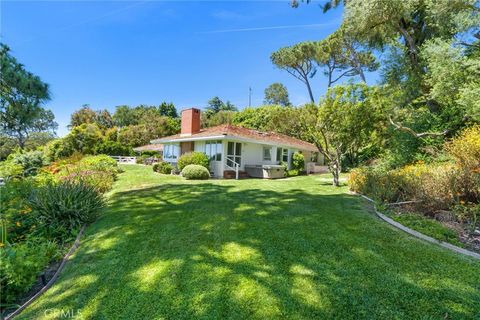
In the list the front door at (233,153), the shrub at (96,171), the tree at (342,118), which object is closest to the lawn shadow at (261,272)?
the tree at (342,118)

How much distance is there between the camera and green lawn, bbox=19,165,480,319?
10.1 ft

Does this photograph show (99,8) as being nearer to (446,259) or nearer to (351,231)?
(351,231)

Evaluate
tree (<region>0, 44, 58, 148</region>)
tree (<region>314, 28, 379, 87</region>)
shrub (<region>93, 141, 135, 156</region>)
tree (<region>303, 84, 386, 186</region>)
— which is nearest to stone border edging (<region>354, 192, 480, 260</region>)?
tree (<region>303, 84, 386, 186</region>)

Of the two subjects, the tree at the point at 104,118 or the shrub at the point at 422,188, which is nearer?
the shrub at the point at 422,188

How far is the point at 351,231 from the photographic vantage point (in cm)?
521

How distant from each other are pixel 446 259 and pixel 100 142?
37705mm

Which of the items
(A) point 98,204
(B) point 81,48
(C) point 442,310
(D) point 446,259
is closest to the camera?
(C) point 442,310

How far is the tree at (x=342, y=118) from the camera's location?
11.8m

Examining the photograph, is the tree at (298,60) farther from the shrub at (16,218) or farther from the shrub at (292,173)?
the shrub at (16,218)

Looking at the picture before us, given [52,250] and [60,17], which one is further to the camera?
[60,17]

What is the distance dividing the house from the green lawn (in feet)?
36.2

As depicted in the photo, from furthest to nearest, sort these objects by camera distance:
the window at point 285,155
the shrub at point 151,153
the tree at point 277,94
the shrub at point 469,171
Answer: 1. the tree at point 277,94
2. the shrub at point 151,153
3. the window at point 285,155
4. the shrub at point 469,171

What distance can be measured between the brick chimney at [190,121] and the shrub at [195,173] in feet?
19.4

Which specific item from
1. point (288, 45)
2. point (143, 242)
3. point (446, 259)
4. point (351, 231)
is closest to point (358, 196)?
point (351, 231)
